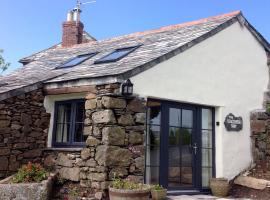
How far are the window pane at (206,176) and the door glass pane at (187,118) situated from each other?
122cm

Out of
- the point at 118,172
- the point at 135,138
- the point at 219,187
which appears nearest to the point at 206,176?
the point at 219,187

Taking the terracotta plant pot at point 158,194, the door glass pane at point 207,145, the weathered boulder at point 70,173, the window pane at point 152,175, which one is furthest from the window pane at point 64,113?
the door glass pane at point 207,145

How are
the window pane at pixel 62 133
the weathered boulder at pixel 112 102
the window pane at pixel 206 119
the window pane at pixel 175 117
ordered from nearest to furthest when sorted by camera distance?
1. the weathered boulder at pixel 112 102
2. the window pane at pixel 175 117
3. the window pane at pixel 62 133
4. the window pane at pixel 206 119

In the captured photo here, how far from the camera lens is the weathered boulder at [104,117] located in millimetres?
6941

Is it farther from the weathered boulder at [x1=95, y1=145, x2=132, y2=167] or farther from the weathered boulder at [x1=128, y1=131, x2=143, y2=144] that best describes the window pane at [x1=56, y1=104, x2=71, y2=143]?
the weathered boulder at [x1=128, y1=131, x2=143, y2=144]

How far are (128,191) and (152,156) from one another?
177 centimetres

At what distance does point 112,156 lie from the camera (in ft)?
22.6

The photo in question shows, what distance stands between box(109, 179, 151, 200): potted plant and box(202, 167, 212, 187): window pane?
8.36ft

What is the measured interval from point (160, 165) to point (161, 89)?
1754 mm

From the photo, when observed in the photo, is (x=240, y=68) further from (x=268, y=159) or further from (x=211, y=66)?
(x=268, y=159)

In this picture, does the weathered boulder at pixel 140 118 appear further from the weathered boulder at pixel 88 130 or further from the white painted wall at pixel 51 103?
the white painted wall at pixel 51 103

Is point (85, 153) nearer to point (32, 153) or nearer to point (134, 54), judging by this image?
point (32, 153)

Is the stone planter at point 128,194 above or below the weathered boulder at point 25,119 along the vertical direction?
below

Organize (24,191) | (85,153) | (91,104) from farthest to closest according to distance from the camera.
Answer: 1. (91,104)
2. (85,153)
3. (24,191)
